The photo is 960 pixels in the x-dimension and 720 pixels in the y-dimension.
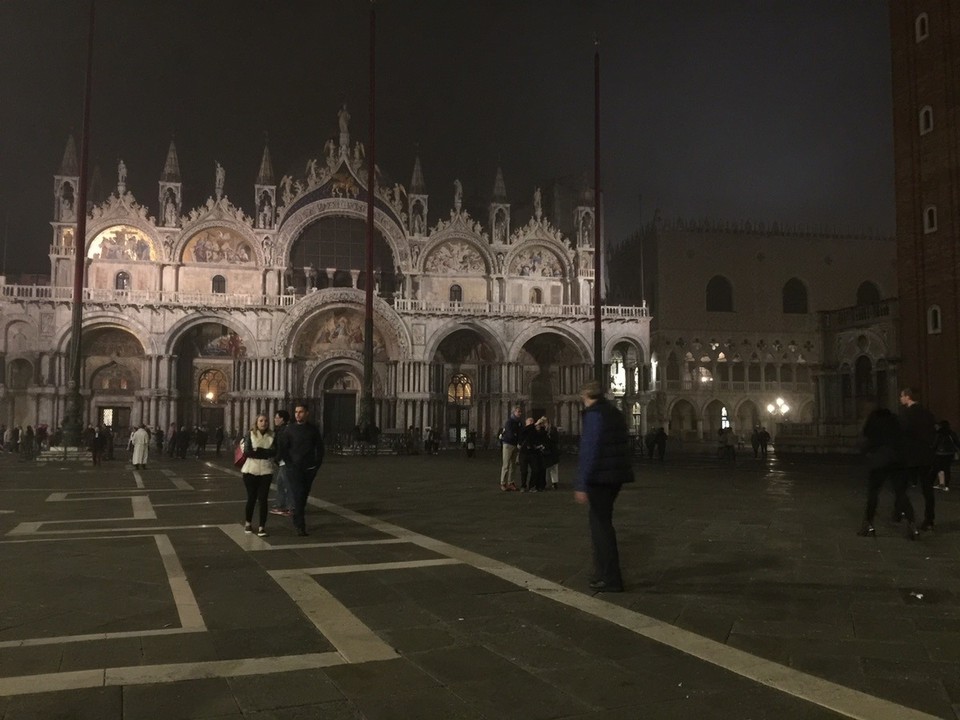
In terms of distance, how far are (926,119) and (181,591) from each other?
112ft

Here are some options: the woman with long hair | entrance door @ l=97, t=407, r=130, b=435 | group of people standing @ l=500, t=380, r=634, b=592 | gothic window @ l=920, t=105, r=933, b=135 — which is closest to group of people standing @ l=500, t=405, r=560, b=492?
the woman with long hair

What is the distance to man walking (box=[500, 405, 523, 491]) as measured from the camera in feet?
50.0

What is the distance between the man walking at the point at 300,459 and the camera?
9.61 meters

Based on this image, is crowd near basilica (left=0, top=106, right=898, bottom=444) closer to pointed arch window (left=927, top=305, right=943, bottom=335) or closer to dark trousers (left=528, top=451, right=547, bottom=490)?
pointed arch window (left=927, top=305, right=943, bottom=335)

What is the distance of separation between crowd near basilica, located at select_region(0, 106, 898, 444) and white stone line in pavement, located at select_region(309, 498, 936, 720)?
33611 millimetres

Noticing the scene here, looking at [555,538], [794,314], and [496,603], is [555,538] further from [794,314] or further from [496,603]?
[794,314]

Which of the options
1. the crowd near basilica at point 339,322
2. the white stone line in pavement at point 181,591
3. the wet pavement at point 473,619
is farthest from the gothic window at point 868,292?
the white stone line in pavement at point 181,591

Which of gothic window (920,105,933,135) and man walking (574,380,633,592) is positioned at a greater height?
gothic window (920,105,933,135)

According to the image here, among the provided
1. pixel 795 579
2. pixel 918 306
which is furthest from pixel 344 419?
pixel 795 579

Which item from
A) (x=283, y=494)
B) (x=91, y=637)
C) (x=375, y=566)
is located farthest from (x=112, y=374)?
(x=91, y=637)

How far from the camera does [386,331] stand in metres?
44.2

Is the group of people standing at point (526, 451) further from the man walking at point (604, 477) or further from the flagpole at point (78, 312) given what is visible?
the flagpole at point (78, 312)

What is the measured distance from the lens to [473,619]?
18.2ft

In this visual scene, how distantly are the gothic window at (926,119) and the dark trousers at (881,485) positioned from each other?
2741cm
